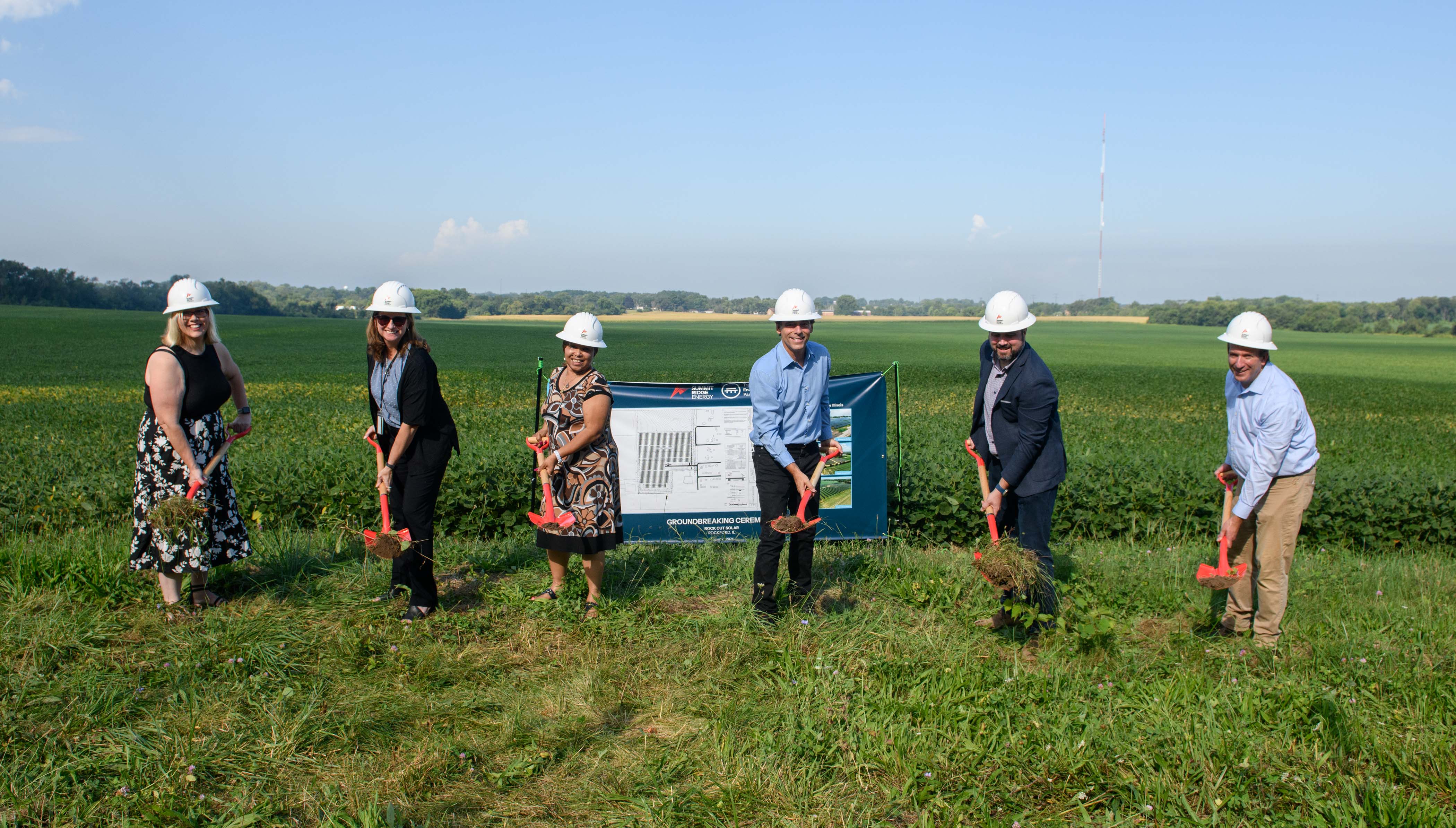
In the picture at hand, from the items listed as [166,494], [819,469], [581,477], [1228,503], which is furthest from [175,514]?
[1228,503]

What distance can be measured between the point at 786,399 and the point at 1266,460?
8.93ft

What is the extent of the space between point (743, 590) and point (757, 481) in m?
1.11

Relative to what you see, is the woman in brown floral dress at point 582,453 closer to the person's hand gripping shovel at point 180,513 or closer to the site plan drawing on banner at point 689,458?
the person's hand gripping shovel at point 180,513

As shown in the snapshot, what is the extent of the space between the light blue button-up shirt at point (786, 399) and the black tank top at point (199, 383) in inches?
120

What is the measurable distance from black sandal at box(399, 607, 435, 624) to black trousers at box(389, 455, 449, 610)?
0.03 m

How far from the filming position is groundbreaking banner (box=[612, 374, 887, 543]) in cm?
718

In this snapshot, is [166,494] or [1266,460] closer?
[1266,460]

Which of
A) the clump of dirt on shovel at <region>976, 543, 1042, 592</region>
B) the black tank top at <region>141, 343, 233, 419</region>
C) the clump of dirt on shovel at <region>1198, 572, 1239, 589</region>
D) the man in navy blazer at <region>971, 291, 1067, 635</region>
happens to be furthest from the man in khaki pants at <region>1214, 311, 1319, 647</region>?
the black tank top at <region>141, 343, 233, 419</region>

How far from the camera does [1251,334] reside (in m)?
4.67

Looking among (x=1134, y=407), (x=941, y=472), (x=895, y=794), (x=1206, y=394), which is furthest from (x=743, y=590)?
(x=1206, y=394)

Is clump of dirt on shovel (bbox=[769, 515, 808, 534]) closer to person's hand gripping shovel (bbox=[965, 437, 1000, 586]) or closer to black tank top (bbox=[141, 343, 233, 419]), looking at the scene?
person's hand gripping shovel (bbox=[965, 437, 1000, 586])

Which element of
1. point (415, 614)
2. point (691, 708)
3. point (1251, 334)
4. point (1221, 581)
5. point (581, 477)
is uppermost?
point (1251, 334)

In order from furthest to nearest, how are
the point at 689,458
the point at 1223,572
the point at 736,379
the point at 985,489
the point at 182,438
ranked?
the point at 736,379 → the point at 689,458 → the point at 985,489 → the point at 1223,572 → the point at 182,438

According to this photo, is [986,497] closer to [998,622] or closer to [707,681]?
[998,622]
